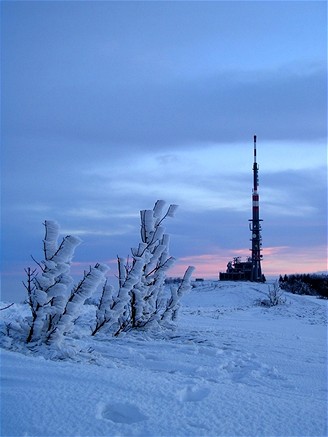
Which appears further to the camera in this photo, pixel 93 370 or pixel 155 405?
pixel 93 370

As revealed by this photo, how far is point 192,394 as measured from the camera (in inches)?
133

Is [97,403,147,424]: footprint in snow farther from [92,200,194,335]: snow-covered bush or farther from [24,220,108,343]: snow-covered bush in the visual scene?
[92,200,194,335]: snow-covered bush

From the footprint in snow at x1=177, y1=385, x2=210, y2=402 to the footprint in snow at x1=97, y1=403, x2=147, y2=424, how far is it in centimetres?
45

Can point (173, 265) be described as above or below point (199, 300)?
above

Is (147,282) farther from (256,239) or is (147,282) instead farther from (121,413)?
(256,239)

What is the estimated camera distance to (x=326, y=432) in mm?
2854

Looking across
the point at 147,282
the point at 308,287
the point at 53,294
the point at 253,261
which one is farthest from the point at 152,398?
the point at 253,261

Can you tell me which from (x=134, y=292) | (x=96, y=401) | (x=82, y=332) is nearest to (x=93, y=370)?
(x=96, y=401)

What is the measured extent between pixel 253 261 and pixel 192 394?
46.5m

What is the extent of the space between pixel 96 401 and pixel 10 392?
24.3 inches

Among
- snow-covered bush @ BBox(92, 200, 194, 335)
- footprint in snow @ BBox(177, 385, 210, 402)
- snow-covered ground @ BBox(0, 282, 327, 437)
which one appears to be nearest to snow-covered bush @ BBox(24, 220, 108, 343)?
snow-covered ground @ BBox(0, 282, 327, 437)

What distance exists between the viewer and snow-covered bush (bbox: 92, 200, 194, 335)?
7104 millimetres

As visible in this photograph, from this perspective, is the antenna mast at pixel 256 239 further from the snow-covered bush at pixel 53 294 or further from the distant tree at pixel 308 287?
the snow-covered bush at pixel 53 294

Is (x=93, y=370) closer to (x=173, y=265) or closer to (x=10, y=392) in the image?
(x=10, y=392)
